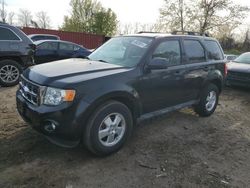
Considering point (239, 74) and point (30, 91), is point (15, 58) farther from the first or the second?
point (239, 74)

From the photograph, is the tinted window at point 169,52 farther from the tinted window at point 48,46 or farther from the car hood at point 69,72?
the tinted window at point 48,46

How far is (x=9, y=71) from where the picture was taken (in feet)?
27.5

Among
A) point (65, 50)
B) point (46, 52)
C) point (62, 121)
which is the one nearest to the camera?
point (62, 121)

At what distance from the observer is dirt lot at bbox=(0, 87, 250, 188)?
3699 millimetres

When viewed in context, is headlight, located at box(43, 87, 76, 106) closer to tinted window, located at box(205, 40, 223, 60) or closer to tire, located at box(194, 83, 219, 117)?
tire, located at box(194, 83, 219, 117)

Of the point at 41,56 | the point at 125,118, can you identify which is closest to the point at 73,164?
the point at 125,118

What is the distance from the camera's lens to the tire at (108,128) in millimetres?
3988

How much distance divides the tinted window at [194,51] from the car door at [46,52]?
8.28 metres

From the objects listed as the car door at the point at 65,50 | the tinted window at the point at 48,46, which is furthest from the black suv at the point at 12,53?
the car door at the point at 65,50

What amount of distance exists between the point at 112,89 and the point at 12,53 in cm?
525

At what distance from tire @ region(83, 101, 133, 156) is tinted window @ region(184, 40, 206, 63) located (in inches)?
78.9

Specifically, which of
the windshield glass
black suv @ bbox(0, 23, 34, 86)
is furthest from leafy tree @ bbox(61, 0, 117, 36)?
black suv @ bbox(0, 23, 34, 86)

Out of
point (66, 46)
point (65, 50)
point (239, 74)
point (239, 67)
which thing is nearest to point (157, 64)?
point (239, 74)

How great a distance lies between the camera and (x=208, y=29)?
30516 mm
